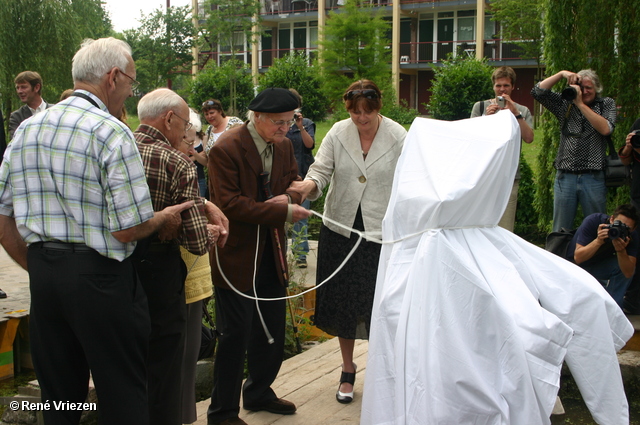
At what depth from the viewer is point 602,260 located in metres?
5.20

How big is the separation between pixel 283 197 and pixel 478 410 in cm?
166

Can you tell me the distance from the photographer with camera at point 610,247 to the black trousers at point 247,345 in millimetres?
2507

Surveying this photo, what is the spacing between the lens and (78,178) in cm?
259

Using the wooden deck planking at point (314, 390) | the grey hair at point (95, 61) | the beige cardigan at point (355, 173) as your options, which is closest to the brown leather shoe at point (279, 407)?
the wooden deck planking at point (314, 390)

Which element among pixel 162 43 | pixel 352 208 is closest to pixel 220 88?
pixel 162 43

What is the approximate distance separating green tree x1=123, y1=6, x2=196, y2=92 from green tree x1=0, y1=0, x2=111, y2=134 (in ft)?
72.4

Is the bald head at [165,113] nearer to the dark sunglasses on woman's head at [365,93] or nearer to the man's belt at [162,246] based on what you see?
the man's belt at [162,246]

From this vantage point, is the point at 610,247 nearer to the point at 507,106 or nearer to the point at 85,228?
the point at 507,106

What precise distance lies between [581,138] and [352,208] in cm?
252

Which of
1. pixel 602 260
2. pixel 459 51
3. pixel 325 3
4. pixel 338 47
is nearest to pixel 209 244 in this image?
pixel 602 260

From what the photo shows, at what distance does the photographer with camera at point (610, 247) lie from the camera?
16.1 feet

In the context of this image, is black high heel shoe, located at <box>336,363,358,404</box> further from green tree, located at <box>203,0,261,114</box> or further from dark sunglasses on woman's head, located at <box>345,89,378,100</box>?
green tree, located at <box>203,0,261,114</box>

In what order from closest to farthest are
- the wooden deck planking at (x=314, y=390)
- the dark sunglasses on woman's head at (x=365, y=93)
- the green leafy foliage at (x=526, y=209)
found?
the wooden deck planking at (x=314, y=390) → the dark sunglasses on woman's head at (x=365, y=93) → the green leafy foliage at (x=526, y=209)

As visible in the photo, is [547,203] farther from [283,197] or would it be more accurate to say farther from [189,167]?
[189,167]
